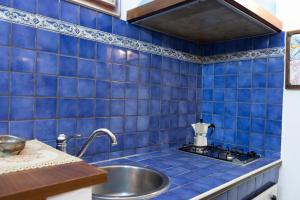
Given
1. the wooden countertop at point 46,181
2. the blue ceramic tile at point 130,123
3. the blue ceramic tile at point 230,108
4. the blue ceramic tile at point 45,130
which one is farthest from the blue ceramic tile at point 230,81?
the wooden countertop at point 46,181

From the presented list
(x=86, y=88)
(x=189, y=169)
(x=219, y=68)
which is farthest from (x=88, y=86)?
(x=219, y=68)

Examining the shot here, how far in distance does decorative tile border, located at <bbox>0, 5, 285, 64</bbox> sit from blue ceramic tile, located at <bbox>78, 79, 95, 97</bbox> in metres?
0.22

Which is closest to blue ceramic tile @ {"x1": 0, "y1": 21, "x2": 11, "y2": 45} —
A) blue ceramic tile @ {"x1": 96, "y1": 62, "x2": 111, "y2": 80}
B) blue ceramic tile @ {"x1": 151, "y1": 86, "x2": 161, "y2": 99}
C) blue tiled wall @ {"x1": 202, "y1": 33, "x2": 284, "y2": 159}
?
blue ceramic tile @ {"x1": 96, "y1": 62, "x2": 111, "y2": 80}

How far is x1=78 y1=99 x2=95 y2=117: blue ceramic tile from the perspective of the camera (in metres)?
1.23

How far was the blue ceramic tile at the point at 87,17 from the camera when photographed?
1.21 m

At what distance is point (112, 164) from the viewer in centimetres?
128

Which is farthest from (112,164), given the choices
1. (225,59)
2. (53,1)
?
(225,59)

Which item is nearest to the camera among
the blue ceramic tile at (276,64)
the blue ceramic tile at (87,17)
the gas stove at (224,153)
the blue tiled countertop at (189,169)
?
the blue tiled countertop at (189,169)

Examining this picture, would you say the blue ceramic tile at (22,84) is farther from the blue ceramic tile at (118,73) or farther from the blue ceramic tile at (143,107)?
the blue ceramic tile at (143,107)

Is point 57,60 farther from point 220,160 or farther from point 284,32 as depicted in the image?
point 284,32

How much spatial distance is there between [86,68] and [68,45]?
5.7 inches

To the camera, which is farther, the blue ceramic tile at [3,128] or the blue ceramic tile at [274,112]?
the blue ceramic tile at [274,112]

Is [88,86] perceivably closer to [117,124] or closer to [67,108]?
[67,108]

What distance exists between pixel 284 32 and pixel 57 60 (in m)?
1.40
